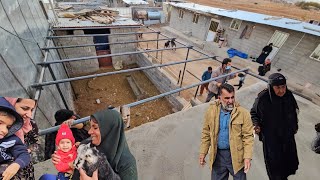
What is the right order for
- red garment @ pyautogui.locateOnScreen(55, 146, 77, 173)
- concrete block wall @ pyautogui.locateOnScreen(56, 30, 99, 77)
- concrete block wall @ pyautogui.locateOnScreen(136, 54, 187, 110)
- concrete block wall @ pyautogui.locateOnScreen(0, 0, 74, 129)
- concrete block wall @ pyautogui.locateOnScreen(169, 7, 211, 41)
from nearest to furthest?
red garment @ pyautogui.locateOnScreen(55, 146, 77, 173) → concrete block wall @ pyautogui.locateOnScreen(0, 0, 74, 129) → concrete block wall @ pyautogui.locateOnScreen(136, 54, 187, 110) → concrete block wall @ pyautogui.locateOnScreen(56, 30, 99, 77) → concrete block wall @ pyautogui.locateOnScreen(169, 7, 211, 41)

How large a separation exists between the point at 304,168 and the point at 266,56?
10.4m

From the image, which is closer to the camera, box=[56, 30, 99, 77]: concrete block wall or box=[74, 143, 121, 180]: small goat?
box=[74, 143, 121, 180]: small goat

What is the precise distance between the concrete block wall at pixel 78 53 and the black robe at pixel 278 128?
10.9 m

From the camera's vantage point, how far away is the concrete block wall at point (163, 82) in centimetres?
918

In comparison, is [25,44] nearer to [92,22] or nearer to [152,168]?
[152,168]

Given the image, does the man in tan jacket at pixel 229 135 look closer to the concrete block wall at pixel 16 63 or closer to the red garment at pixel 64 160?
the red garment at pixel 64 160

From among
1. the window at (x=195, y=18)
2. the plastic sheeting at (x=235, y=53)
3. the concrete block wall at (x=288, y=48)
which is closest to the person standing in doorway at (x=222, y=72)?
the concrete block wall at (x=288, y=48)

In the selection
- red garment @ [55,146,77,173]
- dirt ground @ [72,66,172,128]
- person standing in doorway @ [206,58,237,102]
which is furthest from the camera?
dirt ground @ [72,66,172,128]

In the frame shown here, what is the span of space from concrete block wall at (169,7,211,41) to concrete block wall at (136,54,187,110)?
7.14 metres

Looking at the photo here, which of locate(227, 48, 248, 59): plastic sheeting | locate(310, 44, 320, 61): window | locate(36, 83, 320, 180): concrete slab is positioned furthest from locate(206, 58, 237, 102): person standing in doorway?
locate(227, 48, 248, 59): plastic sheeting

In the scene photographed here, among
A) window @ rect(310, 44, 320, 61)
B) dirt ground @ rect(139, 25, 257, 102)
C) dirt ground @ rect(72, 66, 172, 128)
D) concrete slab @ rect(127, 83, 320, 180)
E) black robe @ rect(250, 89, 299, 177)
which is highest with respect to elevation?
black robe @ rect(250, 89, 299, 177)

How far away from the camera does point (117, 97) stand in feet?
33.4

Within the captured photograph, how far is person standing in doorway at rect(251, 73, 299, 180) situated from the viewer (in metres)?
2.36

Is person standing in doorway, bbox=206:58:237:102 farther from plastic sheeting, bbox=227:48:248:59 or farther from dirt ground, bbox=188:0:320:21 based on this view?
dirt ground, bbox=188:0:320:21
